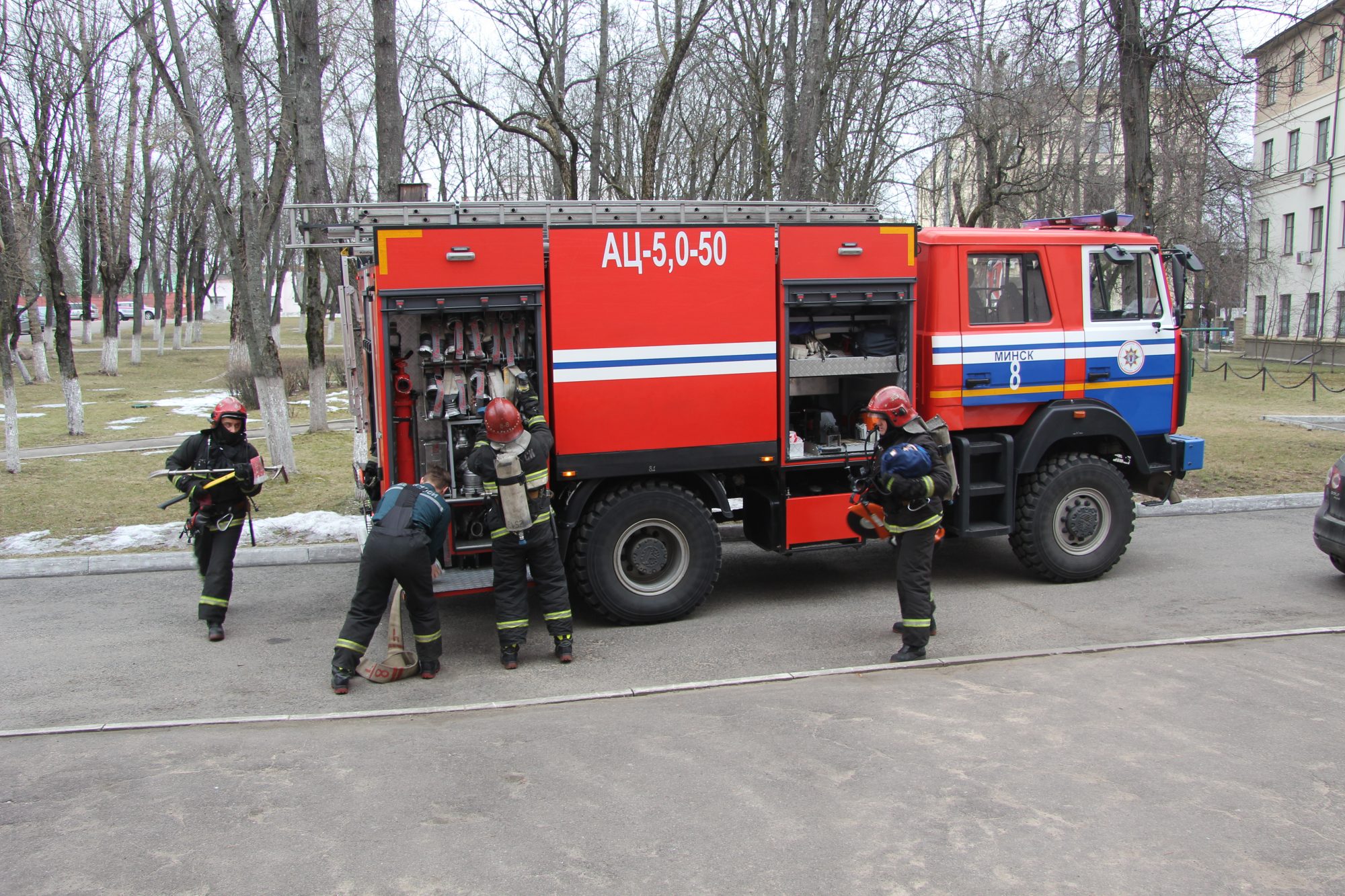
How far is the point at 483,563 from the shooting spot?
674cm

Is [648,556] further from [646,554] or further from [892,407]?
[892,407]

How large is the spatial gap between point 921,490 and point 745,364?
1.64 metres

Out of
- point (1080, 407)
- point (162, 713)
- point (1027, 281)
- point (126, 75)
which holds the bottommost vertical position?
point (162, 713)

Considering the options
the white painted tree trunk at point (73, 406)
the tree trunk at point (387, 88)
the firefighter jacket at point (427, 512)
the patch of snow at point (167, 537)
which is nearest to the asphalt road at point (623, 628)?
the patch of snow at point (167, 537)

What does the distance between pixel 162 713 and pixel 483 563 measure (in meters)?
2.17

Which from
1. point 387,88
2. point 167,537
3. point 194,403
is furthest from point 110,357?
point 167,537

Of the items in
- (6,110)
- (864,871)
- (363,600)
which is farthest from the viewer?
(6,110)

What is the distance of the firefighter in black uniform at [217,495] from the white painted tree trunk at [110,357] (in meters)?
26.7

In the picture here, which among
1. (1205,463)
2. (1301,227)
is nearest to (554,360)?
(1205,463)

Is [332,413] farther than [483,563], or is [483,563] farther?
[332,413]

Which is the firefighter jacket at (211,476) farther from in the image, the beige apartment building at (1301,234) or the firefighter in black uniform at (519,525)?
the beige apartment building at (1301,234)

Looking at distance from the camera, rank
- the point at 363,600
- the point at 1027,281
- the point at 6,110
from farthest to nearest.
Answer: the point at 6,110 < the point at 1027,281 < the point at 363,600

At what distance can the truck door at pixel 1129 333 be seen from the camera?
25.5 ft

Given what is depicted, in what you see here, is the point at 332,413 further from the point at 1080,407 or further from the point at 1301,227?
the point at 1301,227
